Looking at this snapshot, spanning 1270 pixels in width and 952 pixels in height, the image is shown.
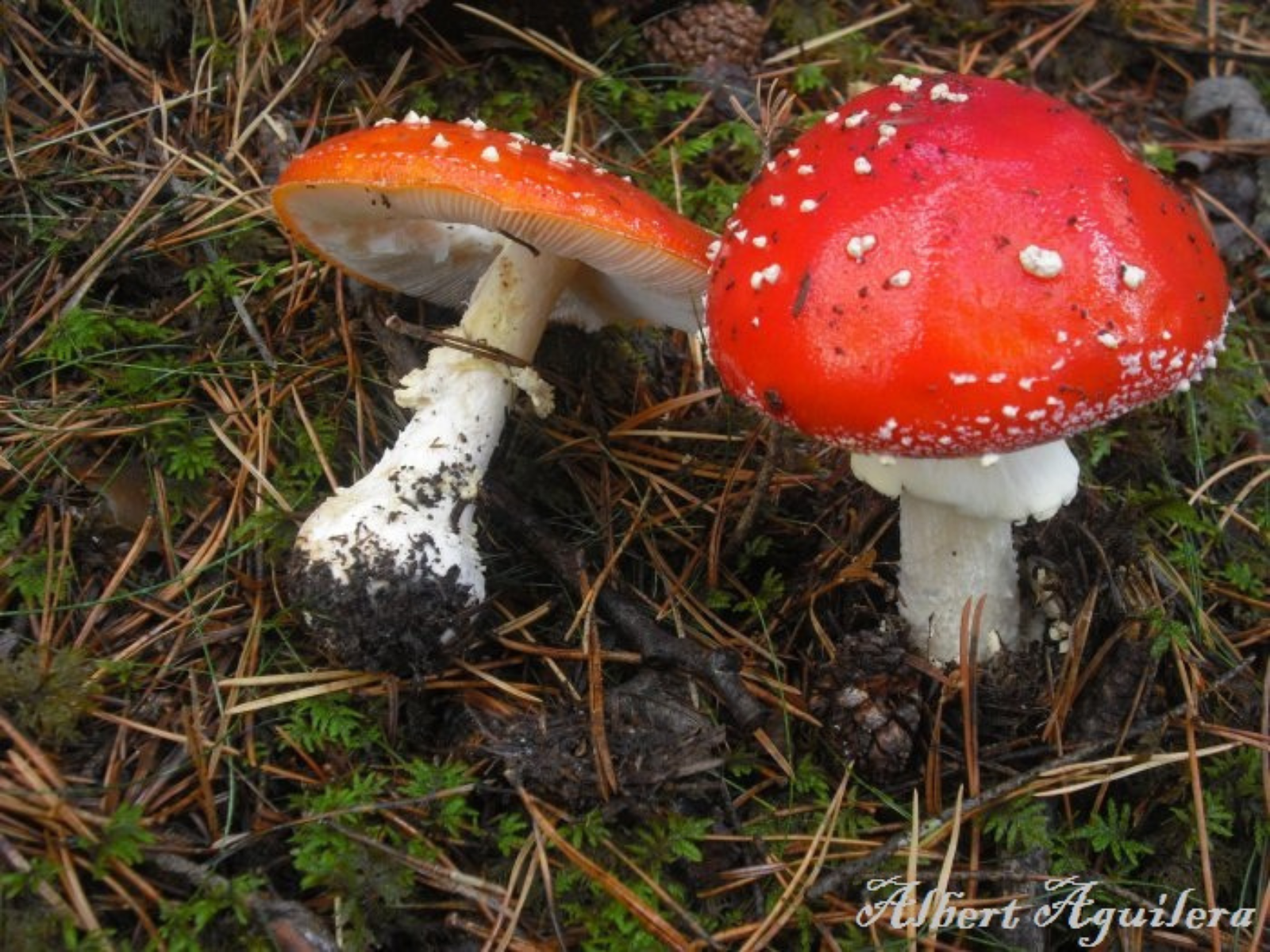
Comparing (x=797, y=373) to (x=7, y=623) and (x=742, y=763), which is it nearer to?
(x=742, y=763)

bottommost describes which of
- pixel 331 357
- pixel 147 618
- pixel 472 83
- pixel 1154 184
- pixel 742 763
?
pixel 742 763

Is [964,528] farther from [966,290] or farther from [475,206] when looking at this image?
[475,206]

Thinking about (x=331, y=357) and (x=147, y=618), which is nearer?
(x=147, y=618)

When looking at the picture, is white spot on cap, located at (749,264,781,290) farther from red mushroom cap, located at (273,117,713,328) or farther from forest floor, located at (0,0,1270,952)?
forest floor, located at (0,0,1270,952)

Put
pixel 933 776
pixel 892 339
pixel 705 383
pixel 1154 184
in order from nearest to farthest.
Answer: pixel 892 339, pixel 1154 184, pixel 933 776, pixel 705 383

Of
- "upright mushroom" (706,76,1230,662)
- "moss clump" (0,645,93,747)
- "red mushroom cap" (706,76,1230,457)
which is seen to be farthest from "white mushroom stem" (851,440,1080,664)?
"moss clump" (0,645,93,747)

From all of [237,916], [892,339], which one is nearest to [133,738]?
[237,916]

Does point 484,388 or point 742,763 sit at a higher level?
point 484,388
